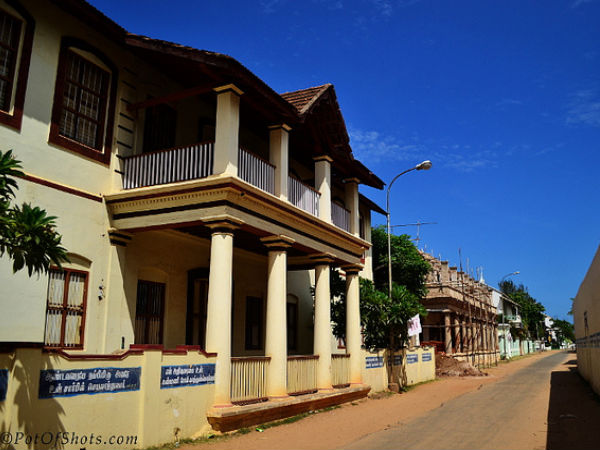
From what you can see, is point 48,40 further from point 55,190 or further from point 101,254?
point 101,254

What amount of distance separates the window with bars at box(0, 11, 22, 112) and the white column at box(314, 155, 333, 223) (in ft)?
26.6

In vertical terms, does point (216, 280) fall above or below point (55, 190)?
below

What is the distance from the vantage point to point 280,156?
13.4 m

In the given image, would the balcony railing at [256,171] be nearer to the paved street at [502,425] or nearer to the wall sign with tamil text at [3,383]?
the paved street at [502,425]

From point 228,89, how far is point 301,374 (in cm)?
693

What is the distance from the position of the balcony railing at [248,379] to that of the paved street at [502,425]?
254 cm

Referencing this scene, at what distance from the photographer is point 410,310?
759 inches

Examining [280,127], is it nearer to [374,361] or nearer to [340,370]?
[340,370]

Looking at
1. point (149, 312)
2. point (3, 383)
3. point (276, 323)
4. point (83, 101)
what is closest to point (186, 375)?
point (276, 323)

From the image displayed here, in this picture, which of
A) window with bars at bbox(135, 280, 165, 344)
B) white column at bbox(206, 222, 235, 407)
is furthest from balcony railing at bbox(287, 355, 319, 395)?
window with bars at bbox(135, 280, 165, 344)

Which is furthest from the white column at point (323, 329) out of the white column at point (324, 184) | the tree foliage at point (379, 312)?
the tree foliage at point (379, 312)

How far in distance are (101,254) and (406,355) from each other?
13.6 metres

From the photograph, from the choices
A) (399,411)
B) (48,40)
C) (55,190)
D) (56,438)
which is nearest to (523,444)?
(399,411)

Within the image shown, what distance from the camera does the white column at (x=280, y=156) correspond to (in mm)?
13263
